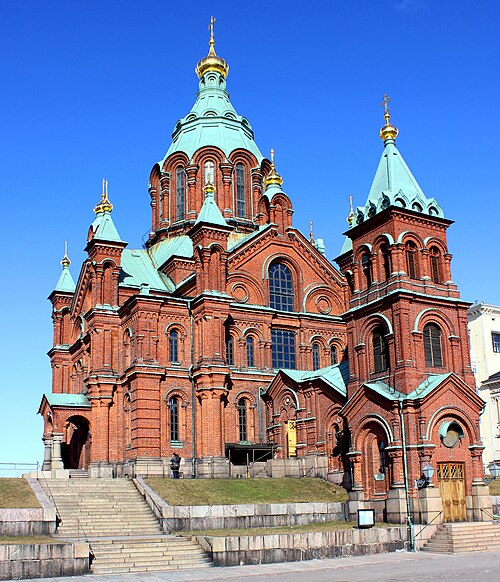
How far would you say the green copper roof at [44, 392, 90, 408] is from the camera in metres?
43.6

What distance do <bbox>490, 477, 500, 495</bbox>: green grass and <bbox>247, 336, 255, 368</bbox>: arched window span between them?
14582mm

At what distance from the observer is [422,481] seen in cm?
3206

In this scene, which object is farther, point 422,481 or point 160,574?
point 422,481

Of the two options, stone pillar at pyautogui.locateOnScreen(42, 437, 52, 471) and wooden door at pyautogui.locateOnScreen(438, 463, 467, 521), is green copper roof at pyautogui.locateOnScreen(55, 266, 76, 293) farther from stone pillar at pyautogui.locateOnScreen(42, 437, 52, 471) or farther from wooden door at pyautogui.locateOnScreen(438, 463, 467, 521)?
wooden door at pyautogui.locateOnScreen(438, 463, 467, 521)

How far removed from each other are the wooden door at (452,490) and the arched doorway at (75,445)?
22240 mm

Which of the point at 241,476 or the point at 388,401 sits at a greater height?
the point at 388,401

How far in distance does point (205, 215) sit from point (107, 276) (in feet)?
22.5

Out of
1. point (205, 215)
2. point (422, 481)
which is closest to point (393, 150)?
point (205, 215)

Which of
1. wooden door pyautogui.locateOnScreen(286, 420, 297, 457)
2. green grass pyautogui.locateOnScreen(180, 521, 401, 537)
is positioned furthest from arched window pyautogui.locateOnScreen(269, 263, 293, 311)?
green grass pyautogui.locateOnScreen(180, 521, 401, 537)

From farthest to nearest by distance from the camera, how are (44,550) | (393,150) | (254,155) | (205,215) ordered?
(254,155), (205,215), (393,150), (44,550)

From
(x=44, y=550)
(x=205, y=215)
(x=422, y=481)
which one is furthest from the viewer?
(x=205, y=215)

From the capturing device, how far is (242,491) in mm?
34188

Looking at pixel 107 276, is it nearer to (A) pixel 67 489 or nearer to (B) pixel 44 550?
(A) pixel 67 489

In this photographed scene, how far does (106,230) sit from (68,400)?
1010 cm
